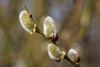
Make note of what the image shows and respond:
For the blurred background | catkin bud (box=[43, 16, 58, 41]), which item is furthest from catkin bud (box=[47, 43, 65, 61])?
the blurred background

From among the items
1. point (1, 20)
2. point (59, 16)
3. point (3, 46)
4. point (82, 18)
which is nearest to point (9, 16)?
point (1, 20)

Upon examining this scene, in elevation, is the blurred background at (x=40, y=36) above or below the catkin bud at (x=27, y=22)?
below

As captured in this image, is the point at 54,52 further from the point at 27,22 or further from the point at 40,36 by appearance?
the point at 40,36

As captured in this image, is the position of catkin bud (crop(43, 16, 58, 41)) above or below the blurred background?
above

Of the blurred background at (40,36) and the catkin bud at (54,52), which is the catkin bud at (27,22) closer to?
the catkin bud at (54,52)

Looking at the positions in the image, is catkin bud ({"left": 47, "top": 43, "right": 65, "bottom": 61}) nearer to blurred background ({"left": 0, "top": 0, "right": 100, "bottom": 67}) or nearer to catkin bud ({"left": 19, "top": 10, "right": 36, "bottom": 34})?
catkin bud ({"left": 19, "top": 10, "right": 36, "bottom": 34})

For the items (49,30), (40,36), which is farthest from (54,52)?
(40,36)

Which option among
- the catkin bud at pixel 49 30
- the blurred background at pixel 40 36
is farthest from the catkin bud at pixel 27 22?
the blurred background at pixel 40 36

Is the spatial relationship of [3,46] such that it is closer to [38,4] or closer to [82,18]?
[38,4]
